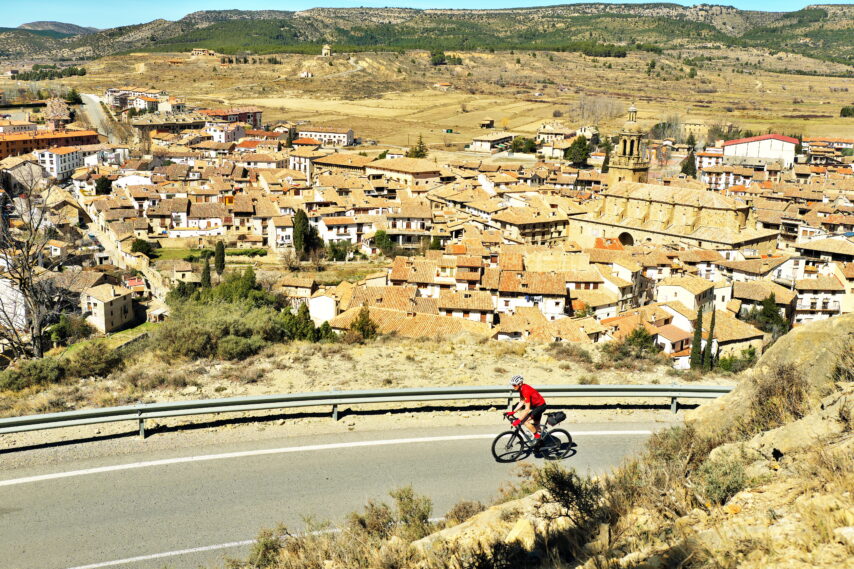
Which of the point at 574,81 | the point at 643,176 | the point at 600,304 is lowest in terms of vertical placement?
the point at 600,304

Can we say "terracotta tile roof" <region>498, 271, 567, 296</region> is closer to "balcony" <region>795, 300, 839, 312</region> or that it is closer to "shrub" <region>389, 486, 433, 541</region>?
"balcony" <region>795, 300, 839, 312</region>

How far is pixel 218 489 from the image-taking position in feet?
21.7

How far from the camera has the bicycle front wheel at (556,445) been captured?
7352mm

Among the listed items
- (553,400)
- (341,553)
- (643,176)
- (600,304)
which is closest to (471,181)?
(643,176)

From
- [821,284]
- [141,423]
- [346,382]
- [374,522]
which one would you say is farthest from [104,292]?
[821,284]

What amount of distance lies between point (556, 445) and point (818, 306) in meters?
35.7

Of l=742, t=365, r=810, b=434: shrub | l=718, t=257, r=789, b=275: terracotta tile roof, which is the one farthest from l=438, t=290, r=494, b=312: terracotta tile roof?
l=742, t=365, r=810, b=434: shrub

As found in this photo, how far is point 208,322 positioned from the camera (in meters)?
10.9

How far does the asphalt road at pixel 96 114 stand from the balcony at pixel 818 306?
83.8 m

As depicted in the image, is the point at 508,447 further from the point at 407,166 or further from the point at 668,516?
the point at 407,166

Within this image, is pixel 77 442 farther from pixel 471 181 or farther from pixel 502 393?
pixel 471 181

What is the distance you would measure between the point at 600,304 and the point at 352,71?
4957 inches

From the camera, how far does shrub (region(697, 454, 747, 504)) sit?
16.5 feet

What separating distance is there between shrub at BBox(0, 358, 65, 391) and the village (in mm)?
3850
